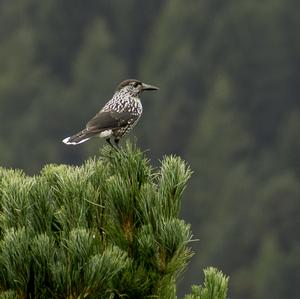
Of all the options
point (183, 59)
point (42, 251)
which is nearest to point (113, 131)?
point (42, 251)

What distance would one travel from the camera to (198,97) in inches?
4776

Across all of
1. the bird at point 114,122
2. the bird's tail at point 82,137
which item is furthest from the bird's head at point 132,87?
the bird's tail at point 82,137

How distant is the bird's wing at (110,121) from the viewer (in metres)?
12.3

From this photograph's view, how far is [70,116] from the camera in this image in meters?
118

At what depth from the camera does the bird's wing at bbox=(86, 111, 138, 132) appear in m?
12.3

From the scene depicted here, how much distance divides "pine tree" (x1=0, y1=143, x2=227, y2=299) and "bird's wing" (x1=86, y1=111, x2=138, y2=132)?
4.08 m

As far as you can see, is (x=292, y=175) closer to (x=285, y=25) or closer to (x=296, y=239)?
(x=296, y=239)

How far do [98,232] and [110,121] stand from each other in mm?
4519

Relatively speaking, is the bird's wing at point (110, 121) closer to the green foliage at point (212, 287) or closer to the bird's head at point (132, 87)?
the bird's head at point (132, 87)

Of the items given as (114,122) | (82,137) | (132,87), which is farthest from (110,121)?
(132,87)

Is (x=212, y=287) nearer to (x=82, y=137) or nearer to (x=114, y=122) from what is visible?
(x=82, y=137)

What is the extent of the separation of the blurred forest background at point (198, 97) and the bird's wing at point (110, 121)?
254 ft

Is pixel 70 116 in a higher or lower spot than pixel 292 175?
higher

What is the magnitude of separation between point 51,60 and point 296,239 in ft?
145
